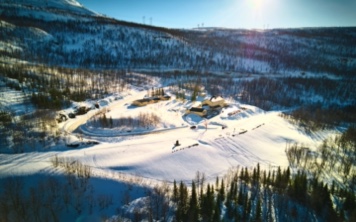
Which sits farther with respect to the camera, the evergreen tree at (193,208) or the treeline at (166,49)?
the treeline at (166,49)

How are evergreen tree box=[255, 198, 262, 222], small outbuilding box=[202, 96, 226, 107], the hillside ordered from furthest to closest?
1. small outbuilding box=[202, 96, 226, 107]
2. evergreen tree box=[255, 198, 262, 222]
3. the hillside

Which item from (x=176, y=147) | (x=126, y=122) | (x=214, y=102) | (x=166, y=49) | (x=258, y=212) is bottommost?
(x=258, y=212)

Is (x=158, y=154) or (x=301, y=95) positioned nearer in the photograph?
(x=158, y=154)

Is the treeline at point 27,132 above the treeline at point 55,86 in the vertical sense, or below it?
below

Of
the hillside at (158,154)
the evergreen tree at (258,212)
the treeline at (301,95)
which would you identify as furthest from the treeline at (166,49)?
the evergreen tree at (258,212)

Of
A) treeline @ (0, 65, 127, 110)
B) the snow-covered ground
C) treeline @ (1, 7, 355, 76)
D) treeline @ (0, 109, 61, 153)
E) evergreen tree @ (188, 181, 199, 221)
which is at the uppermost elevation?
treeline @ (1, 7, 355, 76)

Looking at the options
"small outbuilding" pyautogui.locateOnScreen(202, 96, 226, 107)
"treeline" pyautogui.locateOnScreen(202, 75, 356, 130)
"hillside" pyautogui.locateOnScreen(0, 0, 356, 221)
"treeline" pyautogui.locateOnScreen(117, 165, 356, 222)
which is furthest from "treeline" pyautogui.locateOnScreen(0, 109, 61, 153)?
"treeline" pyautogui.locateOnScreen(202, 75, 356, 130)

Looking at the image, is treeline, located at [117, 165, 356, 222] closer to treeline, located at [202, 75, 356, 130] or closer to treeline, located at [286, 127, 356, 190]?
treeline, located at [286, 127, 356, 190]

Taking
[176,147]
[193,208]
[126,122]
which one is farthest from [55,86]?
[193,208]

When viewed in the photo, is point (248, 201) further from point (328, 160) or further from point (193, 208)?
point (328, 160)

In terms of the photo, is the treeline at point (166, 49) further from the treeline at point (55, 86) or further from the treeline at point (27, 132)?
the treeline at point (27, 132)

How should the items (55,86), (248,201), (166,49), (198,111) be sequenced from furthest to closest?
1. (166,49)
2. (55,86)
3. (198,111)
4. (248,201)

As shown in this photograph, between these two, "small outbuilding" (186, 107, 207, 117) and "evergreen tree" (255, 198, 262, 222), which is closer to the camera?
"evergreen tree" (255, 198, 262, 222)
